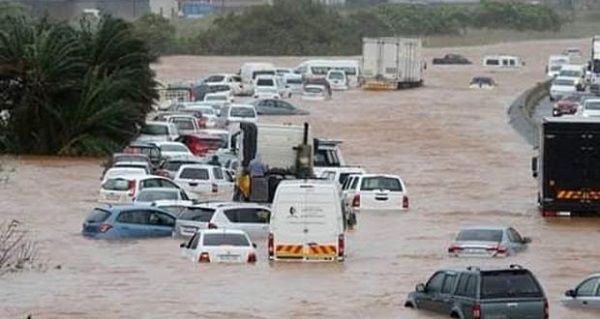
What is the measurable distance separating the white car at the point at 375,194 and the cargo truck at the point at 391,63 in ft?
164

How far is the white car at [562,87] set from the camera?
9769 centimetres

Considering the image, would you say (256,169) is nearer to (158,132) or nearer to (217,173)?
(217,173)

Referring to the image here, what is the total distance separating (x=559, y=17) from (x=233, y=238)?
147435 mm

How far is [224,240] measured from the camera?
40.6 metres

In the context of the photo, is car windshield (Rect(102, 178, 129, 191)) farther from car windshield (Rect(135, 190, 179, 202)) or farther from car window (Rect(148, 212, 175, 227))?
car window (Rect(148, 212, 175, 227))

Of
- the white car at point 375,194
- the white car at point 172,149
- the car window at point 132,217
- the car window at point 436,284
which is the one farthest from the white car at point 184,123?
the car window at point 436,284

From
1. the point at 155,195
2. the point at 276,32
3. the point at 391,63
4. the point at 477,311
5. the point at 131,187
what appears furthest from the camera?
the point at 276,32

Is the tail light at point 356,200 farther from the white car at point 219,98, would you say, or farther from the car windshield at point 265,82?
the car windshield at point 265,82

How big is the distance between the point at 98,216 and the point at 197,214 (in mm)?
2412

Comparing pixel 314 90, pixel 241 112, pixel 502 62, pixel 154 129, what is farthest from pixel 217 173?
pixel 502 62

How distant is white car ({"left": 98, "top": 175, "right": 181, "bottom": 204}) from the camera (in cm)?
5131

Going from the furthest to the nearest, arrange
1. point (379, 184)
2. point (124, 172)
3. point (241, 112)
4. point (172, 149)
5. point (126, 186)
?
point (241, 112) → point (172, 149) → point (124, 172) → point (379, 184) → point (126, 186)

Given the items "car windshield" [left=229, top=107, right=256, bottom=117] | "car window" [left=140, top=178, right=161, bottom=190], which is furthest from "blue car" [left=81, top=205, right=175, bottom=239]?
"car windshield" [left=229, top=107, right=256, bottom=117]

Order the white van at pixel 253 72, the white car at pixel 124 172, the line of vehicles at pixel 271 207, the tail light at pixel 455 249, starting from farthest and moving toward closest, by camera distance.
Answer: the white van at pixel 253 72, the white car at pixel 124 172, the tail light at pixel 455 249, the line of vehicles at pixel 271 207
